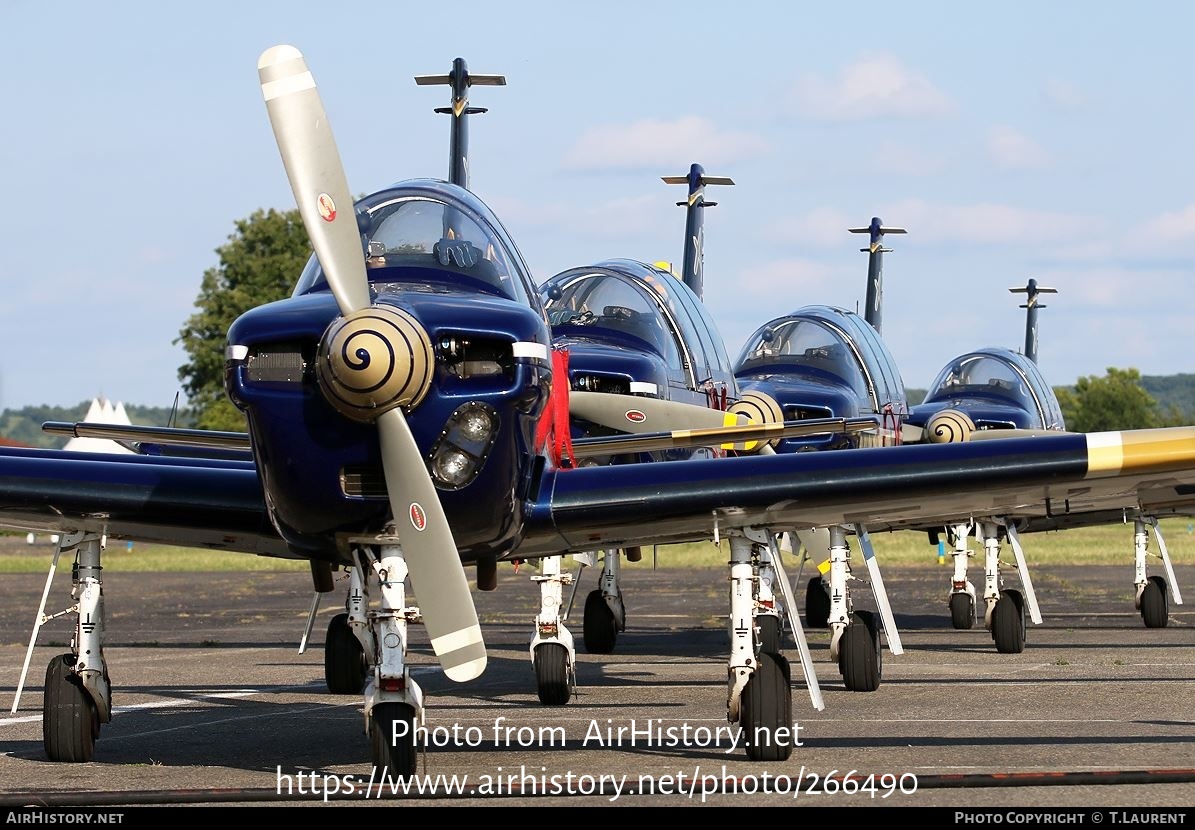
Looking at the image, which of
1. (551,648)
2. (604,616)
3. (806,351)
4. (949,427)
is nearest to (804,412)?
(806,351)

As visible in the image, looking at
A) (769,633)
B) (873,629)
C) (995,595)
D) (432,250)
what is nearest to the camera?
(432,250)

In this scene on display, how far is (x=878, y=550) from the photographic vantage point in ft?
180

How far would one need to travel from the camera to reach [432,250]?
1012 cm

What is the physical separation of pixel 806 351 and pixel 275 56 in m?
12.6

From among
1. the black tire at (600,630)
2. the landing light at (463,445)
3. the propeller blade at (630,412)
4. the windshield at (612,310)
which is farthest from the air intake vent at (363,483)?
the black tire at (600,630)

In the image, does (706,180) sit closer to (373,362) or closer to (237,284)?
(373,362)

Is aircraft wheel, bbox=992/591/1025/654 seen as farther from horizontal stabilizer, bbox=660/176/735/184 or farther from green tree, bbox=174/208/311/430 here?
green tree, bbox=174/208/311/430

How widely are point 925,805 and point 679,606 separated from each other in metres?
20.8

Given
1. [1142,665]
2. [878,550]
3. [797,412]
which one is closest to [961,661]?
[1142,665]

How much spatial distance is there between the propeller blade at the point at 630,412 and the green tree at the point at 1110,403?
10406 cm

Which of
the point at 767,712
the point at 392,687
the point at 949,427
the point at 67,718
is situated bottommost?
the point at 67,718

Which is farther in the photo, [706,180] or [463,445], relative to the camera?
[706,180]

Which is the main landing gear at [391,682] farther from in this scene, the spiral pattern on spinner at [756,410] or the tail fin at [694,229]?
the tail fin at [694,229]
